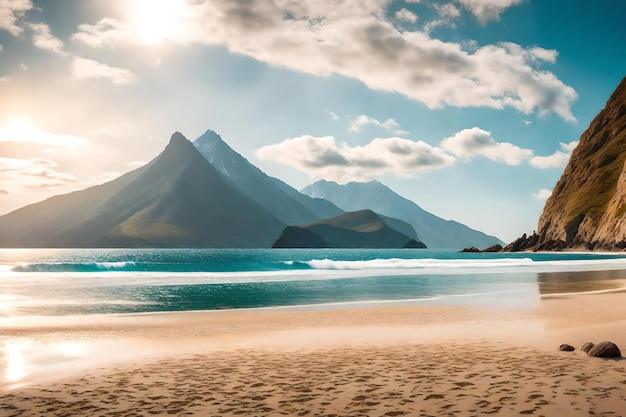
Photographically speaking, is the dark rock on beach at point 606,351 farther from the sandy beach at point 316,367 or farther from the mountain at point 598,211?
the mountain at point 598,211

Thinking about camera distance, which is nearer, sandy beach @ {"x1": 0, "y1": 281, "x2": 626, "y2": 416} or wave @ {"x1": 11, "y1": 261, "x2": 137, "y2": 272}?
sandy beach @ {"x1": 0, "y1": 281, "x2": 626, "y2": 416}

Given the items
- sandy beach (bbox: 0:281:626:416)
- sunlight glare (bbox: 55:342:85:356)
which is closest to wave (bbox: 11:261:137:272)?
sandy beach (bbox: 0:281:626:416)

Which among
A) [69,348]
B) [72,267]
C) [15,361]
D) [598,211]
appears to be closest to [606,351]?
[69,348]

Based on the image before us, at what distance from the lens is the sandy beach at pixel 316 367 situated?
28.9ft

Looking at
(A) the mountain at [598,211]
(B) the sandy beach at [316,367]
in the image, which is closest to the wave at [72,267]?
(B) the sandy beach at [316,367]

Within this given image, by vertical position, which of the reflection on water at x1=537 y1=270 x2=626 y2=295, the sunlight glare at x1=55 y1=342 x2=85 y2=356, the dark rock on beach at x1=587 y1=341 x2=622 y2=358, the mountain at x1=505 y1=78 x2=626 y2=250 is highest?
A: the mountain at x1=505 y1=78 x2=626 y2=250

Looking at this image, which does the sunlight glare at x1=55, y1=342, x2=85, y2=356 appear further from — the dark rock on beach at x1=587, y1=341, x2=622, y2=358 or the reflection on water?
the reflection on water

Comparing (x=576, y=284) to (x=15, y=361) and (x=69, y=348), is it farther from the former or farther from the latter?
(x=15, y=361)

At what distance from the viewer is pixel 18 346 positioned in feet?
53.4

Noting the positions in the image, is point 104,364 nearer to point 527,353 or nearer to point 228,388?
point 228,388

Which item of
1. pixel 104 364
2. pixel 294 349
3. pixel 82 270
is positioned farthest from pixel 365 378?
pixel 82 270

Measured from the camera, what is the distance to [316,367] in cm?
1227

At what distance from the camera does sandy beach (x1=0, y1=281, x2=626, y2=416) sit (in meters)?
8.82

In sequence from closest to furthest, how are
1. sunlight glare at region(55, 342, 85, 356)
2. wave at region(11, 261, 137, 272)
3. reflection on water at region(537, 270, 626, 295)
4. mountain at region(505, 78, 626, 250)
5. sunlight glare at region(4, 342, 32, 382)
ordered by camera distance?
sunlight glare at region(4, 342, 32, 382)
sunlight glare at region(55, 342, 85, 356)
reflection on water at region(537, 270, 626, 295)
wave at region(11, 261, 137, 272)
mountain at region(505, 78, 626, 250)
